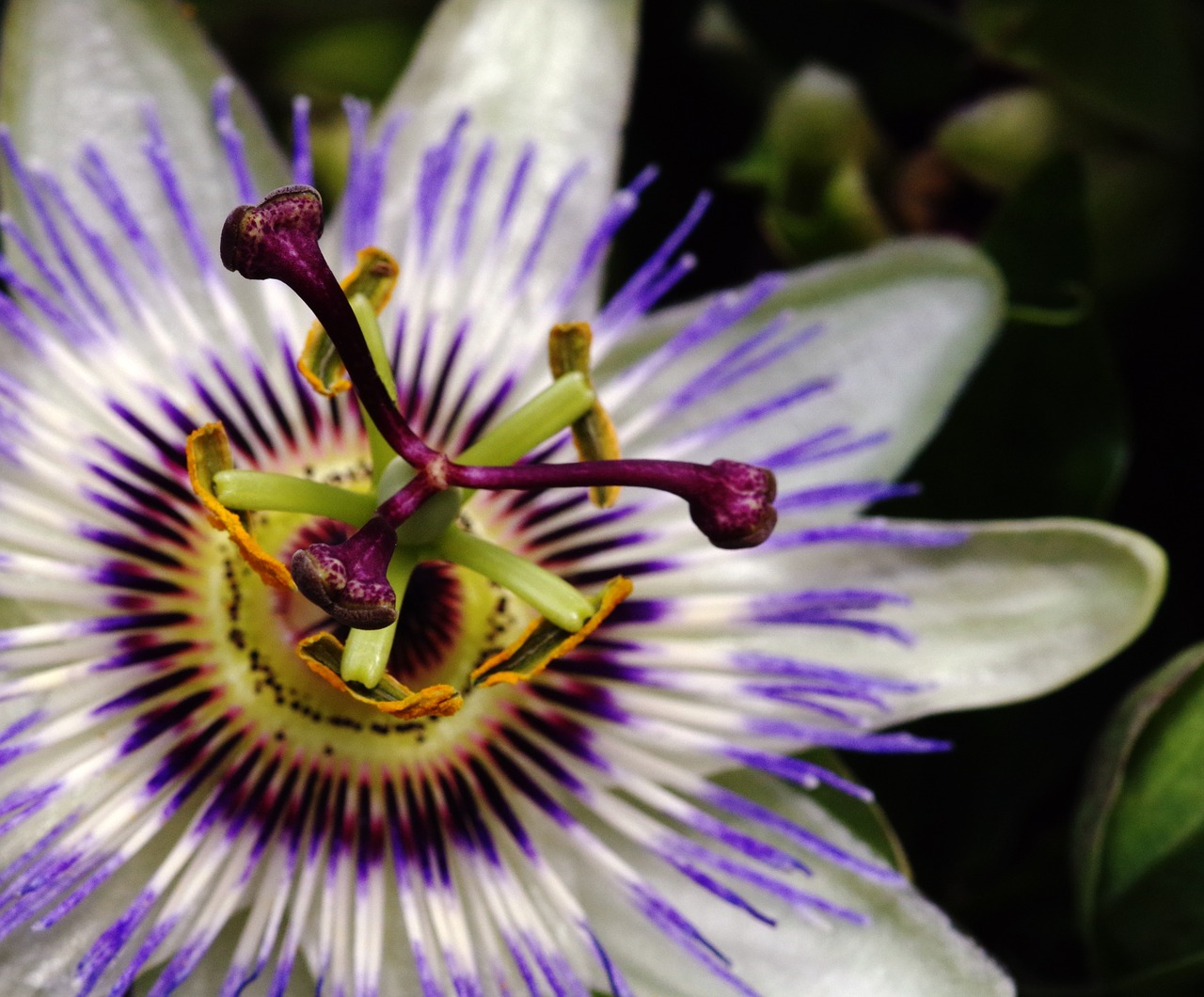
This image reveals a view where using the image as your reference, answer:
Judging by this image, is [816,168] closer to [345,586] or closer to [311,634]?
[311,634]

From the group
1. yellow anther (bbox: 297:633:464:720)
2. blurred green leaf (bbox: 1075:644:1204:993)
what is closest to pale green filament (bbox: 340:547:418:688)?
yellow anther (bbox: 297:633:464:720)

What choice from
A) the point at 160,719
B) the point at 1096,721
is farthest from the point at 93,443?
the point at 1096,721

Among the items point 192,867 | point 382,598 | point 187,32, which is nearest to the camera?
point 382,598

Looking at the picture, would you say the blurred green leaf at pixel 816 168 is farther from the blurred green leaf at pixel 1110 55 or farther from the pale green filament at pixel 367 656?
the pale green filament at pixel 367 656

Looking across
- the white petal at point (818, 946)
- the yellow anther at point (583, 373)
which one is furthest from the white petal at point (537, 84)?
the white petal at point (818, 946)

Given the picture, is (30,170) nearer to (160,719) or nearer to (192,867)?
(160,719)

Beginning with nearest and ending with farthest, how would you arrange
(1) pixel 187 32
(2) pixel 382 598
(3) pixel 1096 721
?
(2) pixel 382 598
(1) pixel 187 32
(3) pixel 1096 721
